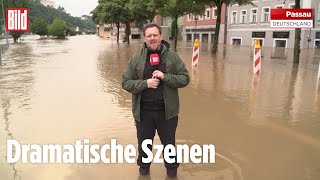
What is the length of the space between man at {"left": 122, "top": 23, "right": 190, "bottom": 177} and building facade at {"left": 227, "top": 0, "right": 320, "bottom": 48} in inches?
1322

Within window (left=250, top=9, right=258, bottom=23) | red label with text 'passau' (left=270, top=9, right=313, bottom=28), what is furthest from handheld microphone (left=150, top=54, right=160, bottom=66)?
window (left=250, top=9, right=258, bottom=23)

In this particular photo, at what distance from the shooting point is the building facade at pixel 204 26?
50.6 metres

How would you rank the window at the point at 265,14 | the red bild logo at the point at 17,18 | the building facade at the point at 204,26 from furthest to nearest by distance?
the building facade at the point at 204,26 < the window at the point at 265,14 < the red bild logo at the point at 17,18

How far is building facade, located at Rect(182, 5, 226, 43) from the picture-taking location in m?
50.6

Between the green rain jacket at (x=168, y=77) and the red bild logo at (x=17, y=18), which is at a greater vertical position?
the red bild logo at (x=17, y=18)

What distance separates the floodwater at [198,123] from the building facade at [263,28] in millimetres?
25517

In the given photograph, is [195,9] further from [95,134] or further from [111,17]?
[95,134]

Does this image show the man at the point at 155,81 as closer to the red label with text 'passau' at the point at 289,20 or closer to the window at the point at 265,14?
the red label with text 'passau' at the point at 289,20

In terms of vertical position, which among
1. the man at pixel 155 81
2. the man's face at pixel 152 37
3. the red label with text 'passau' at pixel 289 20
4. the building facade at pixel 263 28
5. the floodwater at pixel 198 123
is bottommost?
the floodwater at pixel 198 123

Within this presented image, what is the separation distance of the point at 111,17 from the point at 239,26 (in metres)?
17.0

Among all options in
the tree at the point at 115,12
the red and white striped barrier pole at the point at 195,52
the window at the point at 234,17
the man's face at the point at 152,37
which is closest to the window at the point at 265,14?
the window at the point at 234,17

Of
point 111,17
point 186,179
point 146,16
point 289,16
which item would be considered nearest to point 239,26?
point 146,16

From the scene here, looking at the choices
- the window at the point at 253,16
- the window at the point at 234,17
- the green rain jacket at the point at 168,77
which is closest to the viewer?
the green rain jacket at the point at 168,77

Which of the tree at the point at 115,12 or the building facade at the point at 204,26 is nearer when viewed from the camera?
the tree at the point at 115,12
